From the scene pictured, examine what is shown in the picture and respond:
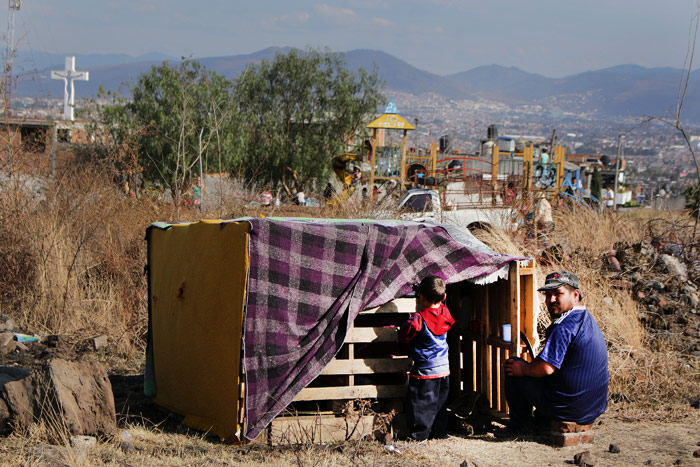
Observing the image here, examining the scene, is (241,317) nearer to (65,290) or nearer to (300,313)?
(300,313)

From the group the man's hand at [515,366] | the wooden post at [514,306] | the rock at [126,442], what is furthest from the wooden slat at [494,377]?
the rock at [126,442]

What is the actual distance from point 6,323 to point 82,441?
17.2 feet

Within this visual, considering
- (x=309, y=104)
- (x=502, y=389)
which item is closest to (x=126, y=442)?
(x=502, y=389)

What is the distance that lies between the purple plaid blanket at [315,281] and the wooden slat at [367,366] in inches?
12.8

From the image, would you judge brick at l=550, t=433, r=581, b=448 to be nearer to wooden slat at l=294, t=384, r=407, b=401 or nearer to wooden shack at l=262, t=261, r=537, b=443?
wooden shack at l=262, t=261, r=537, b=443

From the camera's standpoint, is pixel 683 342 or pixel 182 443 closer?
pixel 182 443

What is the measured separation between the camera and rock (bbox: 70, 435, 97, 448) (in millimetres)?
5137

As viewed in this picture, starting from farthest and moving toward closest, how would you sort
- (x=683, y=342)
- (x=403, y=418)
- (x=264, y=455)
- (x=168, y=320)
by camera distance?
(x=683, y=342), (x=168, y=320), (x=403, y=418), (x=264, y=455)

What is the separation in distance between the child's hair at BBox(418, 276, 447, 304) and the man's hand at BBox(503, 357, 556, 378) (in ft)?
2.51

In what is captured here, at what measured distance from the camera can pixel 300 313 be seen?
5512mm

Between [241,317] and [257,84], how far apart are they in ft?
113

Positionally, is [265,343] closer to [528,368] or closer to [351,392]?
[351,392]

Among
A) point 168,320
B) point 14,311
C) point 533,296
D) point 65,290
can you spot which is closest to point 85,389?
point 168,320

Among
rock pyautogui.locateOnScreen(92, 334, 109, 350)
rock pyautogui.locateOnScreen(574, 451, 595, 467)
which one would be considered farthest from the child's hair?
rock pyautogui.locateOnScreen(92, 334, 109, 350)
